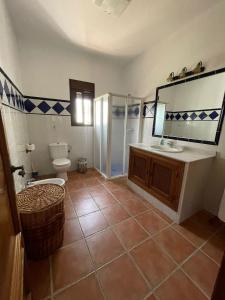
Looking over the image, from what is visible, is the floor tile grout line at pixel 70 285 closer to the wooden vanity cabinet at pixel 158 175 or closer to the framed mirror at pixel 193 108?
the wooden vanity cabinet at pixel 158 175

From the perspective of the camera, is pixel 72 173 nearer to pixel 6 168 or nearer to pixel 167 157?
pixel 167 157

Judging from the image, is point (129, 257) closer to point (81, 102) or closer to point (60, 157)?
point (60, 157)

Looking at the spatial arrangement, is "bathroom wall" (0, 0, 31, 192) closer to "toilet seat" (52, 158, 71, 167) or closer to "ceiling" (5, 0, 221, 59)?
"ceiling" (5, 0, 221, 59)

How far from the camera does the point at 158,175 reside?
6.06 feet

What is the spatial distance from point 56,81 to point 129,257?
9.70ft

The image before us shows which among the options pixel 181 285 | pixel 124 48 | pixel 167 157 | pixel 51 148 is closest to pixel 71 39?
pixel 124 48

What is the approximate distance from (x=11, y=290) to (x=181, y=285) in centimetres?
114

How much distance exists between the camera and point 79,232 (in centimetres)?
146

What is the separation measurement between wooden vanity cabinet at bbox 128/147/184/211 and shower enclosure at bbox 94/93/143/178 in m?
0.51

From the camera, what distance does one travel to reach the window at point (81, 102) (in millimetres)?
2807

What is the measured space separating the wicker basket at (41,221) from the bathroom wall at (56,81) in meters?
1.63

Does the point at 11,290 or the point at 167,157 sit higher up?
the point at 167,157

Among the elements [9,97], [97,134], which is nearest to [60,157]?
[97,134]

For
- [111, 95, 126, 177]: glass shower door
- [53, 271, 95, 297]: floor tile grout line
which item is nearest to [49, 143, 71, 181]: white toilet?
[111, 95, 126, 177]: glass shower door
